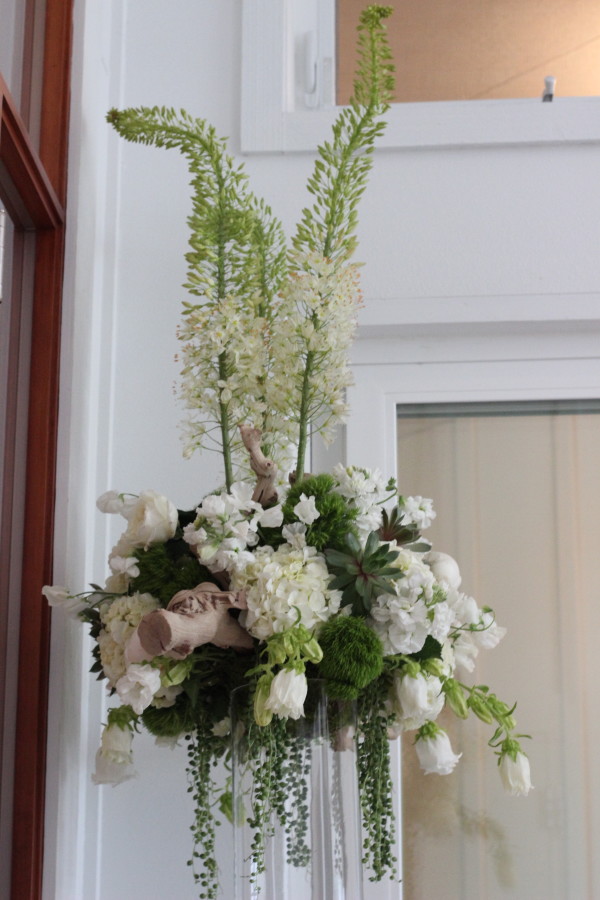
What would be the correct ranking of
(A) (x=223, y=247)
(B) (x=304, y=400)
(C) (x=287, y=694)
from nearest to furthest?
(C) (x=287, y=694) < (B) (x=304, y=400) < (A) (x=223, y=247)

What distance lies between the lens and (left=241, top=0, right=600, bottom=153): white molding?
5.70 ft

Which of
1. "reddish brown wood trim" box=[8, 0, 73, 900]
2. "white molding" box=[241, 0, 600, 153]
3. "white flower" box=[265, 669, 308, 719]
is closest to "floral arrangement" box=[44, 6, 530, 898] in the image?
"white flower" box=[265, 669, 308, 719]

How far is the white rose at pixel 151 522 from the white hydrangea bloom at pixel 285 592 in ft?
0.41

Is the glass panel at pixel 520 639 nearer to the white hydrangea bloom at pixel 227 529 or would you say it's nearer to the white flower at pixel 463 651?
the white flower at pixel 463 651

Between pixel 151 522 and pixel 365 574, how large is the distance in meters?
0.26

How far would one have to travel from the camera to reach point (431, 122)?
1.75 m

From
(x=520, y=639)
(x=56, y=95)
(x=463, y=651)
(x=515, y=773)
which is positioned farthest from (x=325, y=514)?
(x=56, y=95)

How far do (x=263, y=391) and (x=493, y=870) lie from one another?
→ 87 centimetres

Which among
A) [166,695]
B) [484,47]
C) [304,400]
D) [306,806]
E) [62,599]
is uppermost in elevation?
[484,47]

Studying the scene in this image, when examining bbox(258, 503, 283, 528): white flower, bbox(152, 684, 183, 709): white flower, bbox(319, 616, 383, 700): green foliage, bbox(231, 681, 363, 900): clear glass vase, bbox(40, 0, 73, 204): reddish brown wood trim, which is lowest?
bbox(231, 681, 363, 900): clear glass vase

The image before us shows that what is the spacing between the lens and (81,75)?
1618 mm

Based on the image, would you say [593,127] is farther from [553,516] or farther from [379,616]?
[379,616]

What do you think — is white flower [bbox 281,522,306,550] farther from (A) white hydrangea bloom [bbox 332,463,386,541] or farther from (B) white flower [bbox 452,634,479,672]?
(B) white flower [bbox 452,634,479,672]

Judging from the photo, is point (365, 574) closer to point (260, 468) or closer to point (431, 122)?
point (260, 468)
